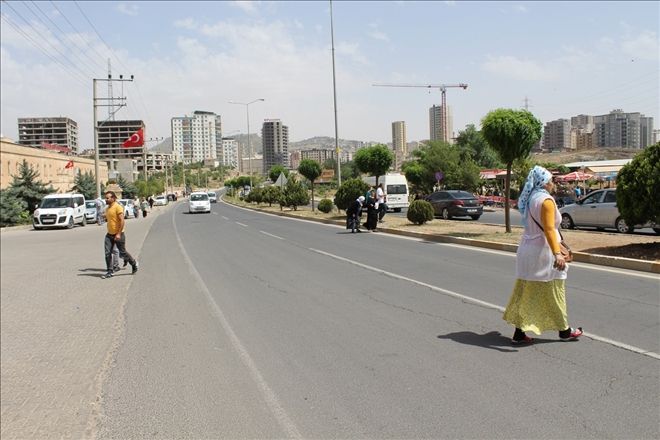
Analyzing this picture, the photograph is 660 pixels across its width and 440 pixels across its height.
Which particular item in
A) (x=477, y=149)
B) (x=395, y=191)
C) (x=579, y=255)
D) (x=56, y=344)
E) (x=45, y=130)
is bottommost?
(x=56, y=344)

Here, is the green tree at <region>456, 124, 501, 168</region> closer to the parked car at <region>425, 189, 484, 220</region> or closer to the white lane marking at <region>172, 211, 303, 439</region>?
the parked car at <region>425, 189, 484, 220</region>

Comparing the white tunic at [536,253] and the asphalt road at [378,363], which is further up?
the white tunic at [536,253]

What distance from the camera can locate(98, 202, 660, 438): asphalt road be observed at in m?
4.20

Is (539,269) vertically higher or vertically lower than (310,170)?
lower

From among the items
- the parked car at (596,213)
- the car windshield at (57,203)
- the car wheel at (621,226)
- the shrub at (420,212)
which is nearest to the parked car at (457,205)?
the shrub at (420,212)

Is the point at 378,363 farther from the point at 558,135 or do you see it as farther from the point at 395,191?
the point at 558,135

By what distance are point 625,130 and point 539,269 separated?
145 metres

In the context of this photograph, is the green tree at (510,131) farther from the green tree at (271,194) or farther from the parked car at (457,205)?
the green tree at (271,194)

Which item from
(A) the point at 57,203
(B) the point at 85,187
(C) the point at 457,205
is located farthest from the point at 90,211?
(C) the point at 457,205

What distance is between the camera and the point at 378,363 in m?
5.55

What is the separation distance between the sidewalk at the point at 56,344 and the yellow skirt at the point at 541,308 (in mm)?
4126

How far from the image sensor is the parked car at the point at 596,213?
1876 centimetres

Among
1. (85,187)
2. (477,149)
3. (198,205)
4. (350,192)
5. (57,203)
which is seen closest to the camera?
(350,192)

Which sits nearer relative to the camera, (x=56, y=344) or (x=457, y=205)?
(x=56, y=344)
